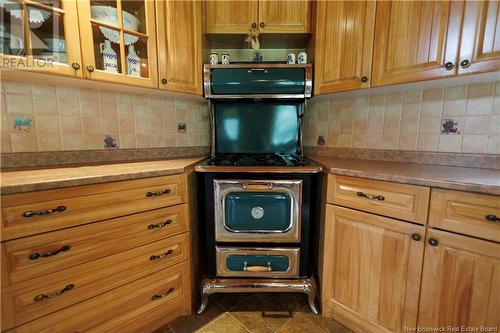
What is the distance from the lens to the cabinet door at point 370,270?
36.4 inches

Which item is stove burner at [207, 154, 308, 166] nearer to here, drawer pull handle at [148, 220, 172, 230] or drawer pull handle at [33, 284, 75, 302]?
drawer pull handle at [148, 220, 172, 230]

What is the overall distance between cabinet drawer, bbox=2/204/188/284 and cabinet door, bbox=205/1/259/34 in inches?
45.8

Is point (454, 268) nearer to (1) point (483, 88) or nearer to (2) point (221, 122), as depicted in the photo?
(1) point (483, 88)

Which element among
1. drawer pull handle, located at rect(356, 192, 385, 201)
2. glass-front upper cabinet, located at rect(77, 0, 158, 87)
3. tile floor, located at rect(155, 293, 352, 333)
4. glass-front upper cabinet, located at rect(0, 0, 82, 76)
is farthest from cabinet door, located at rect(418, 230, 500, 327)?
glass-front upper cabinet, located at rect(0, 0, 82, 76)

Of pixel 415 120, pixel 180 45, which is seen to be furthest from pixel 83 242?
pixel 415 120

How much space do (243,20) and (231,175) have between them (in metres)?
1.03

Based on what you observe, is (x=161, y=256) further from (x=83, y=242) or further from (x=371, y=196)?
(x=371, y=196)

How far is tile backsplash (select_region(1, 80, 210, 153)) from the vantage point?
1.07 metres

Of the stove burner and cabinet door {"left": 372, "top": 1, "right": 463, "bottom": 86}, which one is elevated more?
cabinet door {"left": 372, "top": 1, "right": 463, "bottom": 86}

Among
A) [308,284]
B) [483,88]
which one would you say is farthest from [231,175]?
[483,88]

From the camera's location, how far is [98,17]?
3.41 ft

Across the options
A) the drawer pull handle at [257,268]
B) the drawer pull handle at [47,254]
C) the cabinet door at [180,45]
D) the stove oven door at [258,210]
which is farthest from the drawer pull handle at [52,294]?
the cabinet door at [180,45]

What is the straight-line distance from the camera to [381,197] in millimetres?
952

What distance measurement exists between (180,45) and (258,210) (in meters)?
1.09
